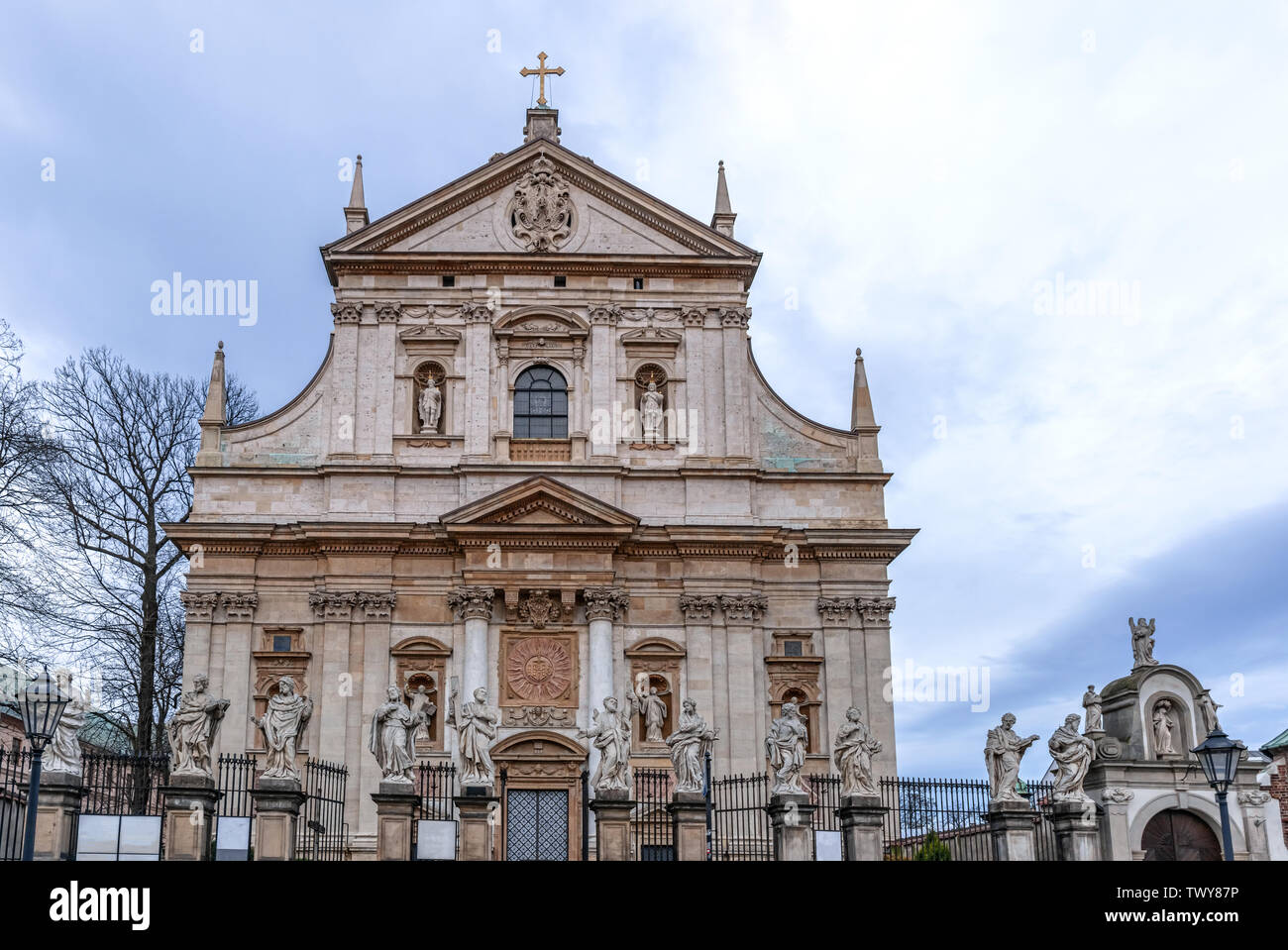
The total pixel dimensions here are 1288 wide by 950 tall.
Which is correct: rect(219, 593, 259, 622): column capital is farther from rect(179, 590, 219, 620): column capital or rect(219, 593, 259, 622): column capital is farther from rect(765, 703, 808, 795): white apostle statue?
rect(765, 703, 808, 795): white apostle statue

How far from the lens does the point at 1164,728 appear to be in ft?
74.7

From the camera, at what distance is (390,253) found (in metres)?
32.9

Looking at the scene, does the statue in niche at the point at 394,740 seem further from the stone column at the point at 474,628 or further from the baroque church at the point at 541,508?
the stone column at the point at 474,628

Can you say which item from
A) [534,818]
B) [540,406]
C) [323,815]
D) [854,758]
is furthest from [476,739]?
[540,406]

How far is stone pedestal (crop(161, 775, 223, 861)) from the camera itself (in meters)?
19.0

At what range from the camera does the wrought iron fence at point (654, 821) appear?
2337 centimetres

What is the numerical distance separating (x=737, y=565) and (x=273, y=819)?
47.0 ft

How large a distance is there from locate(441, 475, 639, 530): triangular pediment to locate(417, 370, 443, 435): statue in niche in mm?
2592

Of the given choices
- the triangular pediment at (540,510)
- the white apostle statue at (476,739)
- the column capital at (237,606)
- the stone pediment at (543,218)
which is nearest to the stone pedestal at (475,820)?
the white apostle statue at (476,739)

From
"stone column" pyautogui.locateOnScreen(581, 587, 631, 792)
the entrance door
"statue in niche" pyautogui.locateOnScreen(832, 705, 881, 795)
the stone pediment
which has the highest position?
the stone pediment

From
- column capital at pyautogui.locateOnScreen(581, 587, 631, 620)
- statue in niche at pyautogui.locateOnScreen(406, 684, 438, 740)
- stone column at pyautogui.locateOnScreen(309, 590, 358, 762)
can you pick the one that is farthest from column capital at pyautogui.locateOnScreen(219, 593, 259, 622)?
column capital at pyautogui.locateOnScreen(581, 587, 631, 620)

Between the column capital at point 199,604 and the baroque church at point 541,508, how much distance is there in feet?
0.22

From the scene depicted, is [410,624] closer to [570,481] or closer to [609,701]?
[570,481]
